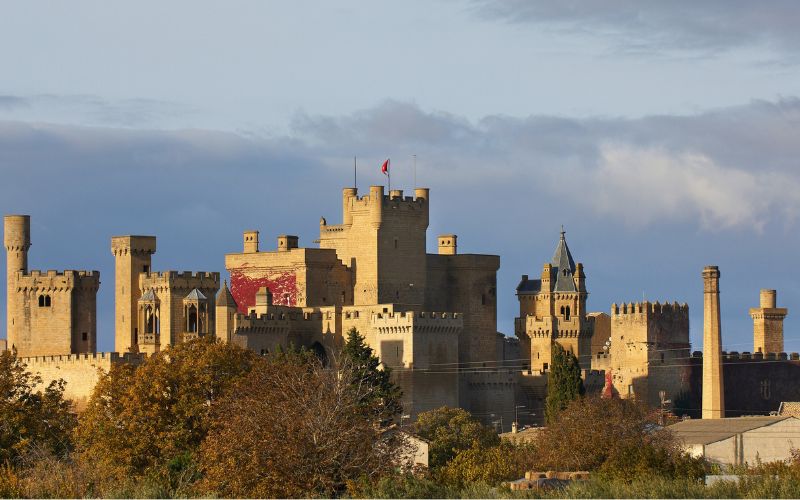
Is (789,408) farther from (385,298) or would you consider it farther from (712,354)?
(385,298)

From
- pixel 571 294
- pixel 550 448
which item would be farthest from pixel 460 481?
pixel 571 294

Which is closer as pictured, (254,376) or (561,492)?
(561,492)

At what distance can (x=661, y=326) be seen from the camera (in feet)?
413

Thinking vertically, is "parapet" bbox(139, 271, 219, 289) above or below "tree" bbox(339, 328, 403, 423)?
above

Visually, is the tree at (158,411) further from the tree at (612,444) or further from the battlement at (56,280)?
the battlement at (56,280)

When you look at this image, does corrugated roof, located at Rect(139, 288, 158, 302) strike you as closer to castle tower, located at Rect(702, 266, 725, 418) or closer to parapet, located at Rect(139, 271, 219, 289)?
parapet, located at Rect(139, 271, 219, 289)

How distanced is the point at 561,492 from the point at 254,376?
17661 mm

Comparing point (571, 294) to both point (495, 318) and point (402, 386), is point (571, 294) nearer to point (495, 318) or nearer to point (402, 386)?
point (495, 318)

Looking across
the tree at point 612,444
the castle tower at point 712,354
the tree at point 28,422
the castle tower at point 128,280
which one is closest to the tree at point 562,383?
the castle tower at point 712,354

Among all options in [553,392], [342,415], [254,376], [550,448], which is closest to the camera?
[342,415]

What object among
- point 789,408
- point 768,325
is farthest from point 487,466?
point 768,325

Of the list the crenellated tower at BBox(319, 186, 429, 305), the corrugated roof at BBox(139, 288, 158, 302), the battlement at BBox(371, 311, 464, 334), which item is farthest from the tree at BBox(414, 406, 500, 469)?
the corrugated roof at BBox(139, 288, 158, 302)

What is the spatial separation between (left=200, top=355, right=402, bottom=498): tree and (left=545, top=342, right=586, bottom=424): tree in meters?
38.1

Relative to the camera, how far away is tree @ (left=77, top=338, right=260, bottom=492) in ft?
270
